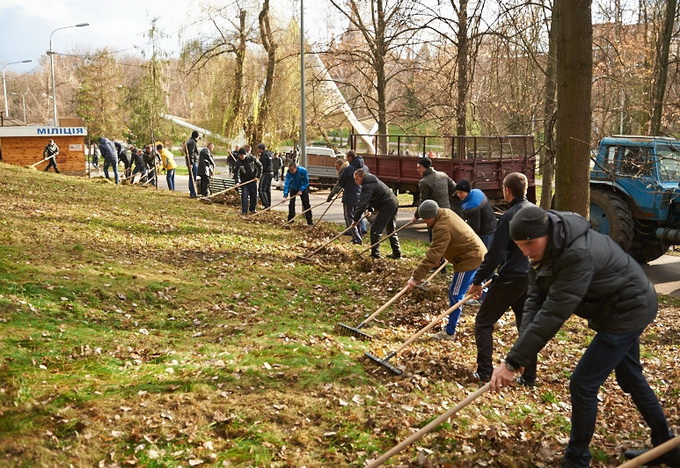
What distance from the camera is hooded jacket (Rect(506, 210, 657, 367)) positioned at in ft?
13.4

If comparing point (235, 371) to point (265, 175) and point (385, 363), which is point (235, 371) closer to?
point (385, 363)

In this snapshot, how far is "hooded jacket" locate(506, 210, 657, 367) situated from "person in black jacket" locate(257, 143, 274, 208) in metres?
14.3

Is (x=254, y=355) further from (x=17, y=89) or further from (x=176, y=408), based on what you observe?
(x=17, y=89)

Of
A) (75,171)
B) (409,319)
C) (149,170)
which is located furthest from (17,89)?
(409,319)

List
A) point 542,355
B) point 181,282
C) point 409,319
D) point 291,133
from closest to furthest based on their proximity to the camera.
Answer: point 542,355 < point 409,319 < point 181,282 < point 291,133

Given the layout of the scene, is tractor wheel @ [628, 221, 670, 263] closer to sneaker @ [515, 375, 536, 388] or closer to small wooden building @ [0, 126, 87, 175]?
sneaker @ [515, 375, 536, 388]

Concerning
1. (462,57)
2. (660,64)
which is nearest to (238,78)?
(660,64)

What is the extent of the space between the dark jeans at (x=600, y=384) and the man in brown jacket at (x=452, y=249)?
2.76m

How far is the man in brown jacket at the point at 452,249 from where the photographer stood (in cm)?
716

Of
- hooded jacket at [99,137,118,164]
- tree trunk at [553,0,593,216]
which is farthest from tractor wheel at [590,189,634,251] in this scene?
hooded jacket at [99,137,118,164]

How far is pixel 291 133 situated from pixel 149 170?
1113 cm

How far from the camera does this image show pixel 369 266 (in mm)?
11281

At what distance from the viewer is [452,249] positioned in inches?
291

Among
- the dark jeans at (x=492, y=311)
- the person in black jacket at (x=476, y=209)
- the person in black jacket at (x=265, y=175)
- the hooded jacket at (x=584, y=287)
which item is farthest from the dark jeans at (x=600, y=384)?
the person in black jacket at (x=265, y=175)
